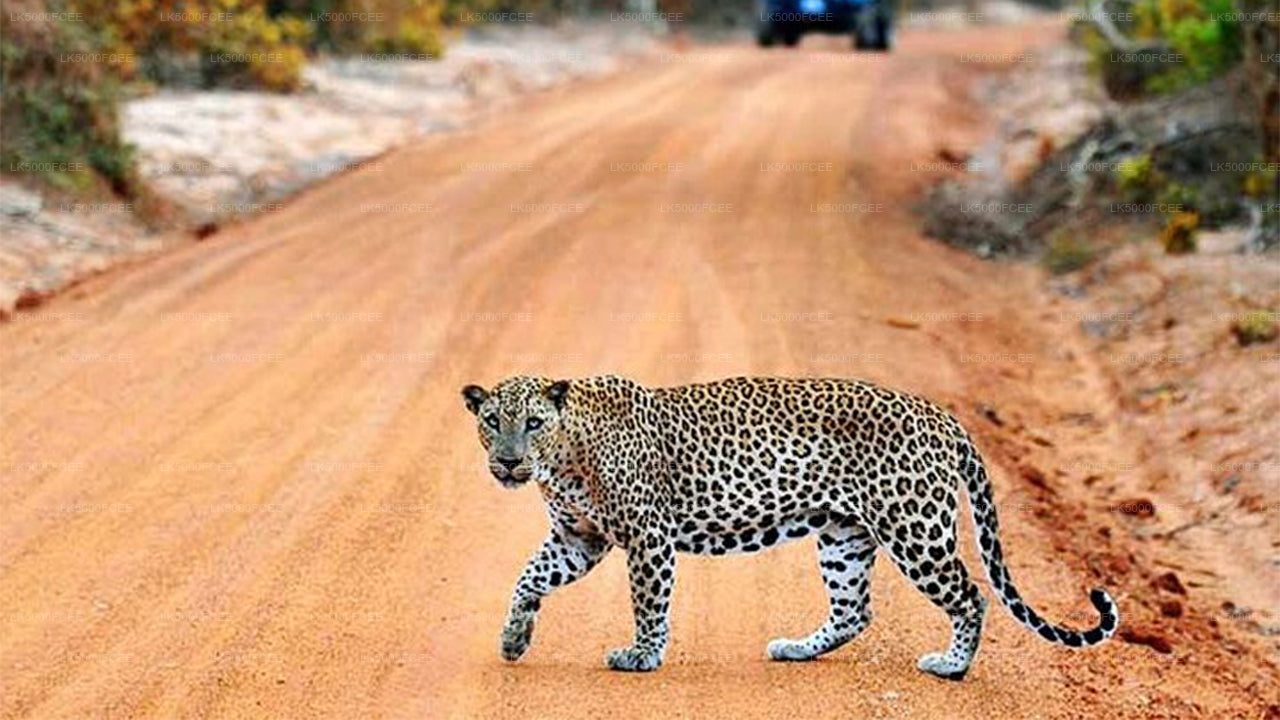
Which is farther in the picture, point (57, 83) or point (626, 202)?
point (626, 202)

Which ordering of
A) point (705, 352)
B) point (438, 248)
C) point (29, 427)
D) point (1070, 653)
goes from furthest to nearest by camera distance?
point (438, 248), point (705, 352), point (29, 427), point (1070, 653)

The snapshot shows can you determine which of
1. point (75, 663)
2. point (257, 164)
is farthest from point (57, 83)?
point (75, 663)

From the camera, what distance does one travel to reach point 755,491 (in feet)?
31.2

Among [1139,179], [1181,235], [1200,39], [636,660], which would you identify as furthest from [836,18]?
[636,660]

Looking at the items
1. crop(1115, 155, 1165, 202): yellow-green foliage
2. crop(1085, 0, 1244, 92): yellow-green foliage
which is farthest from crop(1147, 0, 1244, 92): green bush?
crop(1115, 155, 1165, 202): yellow-green foliage

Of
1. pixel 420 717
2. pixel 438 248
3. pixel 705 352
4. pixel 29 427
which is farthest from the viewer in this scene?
pixel 438 248

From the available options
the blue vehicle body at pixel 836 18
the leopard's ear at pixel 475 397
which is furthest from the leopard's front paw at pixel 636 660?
the blue vehicle body at pixel 836 18

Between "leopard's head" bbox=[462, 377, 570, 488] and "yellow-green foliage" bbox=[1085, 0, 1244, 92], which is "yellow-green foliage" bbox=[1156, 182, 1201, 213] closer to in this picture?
"yellow-green foliage" bbox=[1085, 0, 1244, 92]

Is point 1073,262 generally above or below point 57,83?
below

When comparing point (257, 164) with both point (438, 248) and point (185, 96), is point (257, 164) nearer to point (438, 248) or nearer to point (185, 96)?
point (185, 96)

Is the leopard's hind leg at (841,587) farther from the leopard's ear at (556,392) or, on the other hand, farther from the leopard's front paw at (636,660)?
the leopard's ear at (556,392)

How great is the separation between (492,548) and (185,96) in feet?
54.4

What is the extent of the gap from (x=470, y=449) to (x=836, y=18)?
34.1 metres

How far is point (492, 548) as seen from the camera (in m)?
11.8
